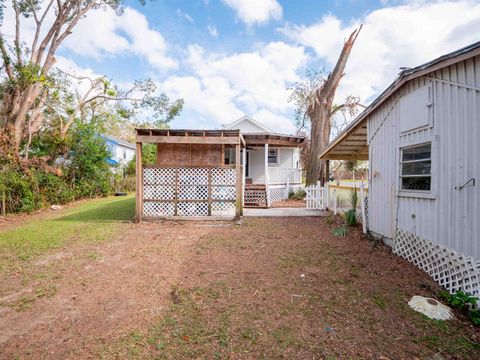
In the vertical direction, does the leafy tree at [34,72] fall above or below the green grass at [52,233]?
above

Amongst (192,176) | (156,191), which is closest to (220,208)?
(192,176)

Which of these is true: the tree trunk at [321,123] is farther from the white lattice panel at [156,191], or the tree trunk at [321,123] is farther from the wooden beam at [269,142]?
the white lattice panel at [156,191]

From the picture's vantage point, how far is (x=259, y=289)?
4152 millimetres

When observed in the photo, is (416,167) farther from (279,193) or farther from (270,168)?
(279,193)

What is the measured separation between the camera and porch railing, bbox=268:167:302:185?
51.2 ft

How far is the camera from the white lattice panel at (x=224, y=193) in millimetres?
9594

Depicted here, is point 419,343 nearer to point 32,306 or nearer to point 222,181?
point 32,306

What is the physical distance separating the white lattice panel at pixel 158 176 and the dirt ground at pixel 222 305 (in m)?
3.50

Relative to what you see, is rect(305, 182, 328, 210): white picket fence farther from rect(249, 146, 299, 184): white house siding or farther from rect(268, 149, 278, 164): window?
rect(268, 149, 278, 164): window

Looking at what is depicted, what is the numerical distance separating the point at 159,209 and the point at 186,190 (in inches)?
51.0

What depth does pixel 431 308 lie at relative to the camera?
353cm

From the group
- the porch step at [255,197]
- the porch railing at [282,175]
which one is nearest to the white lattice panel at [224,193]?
the porch step at [255,197]

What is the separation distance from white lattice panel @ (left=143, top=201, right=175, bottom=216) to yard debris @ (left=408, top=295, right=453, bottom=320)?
26.0 ft

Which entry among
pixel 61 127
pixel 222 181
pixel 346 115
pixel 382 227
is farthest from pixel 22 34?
pixel 346 115
